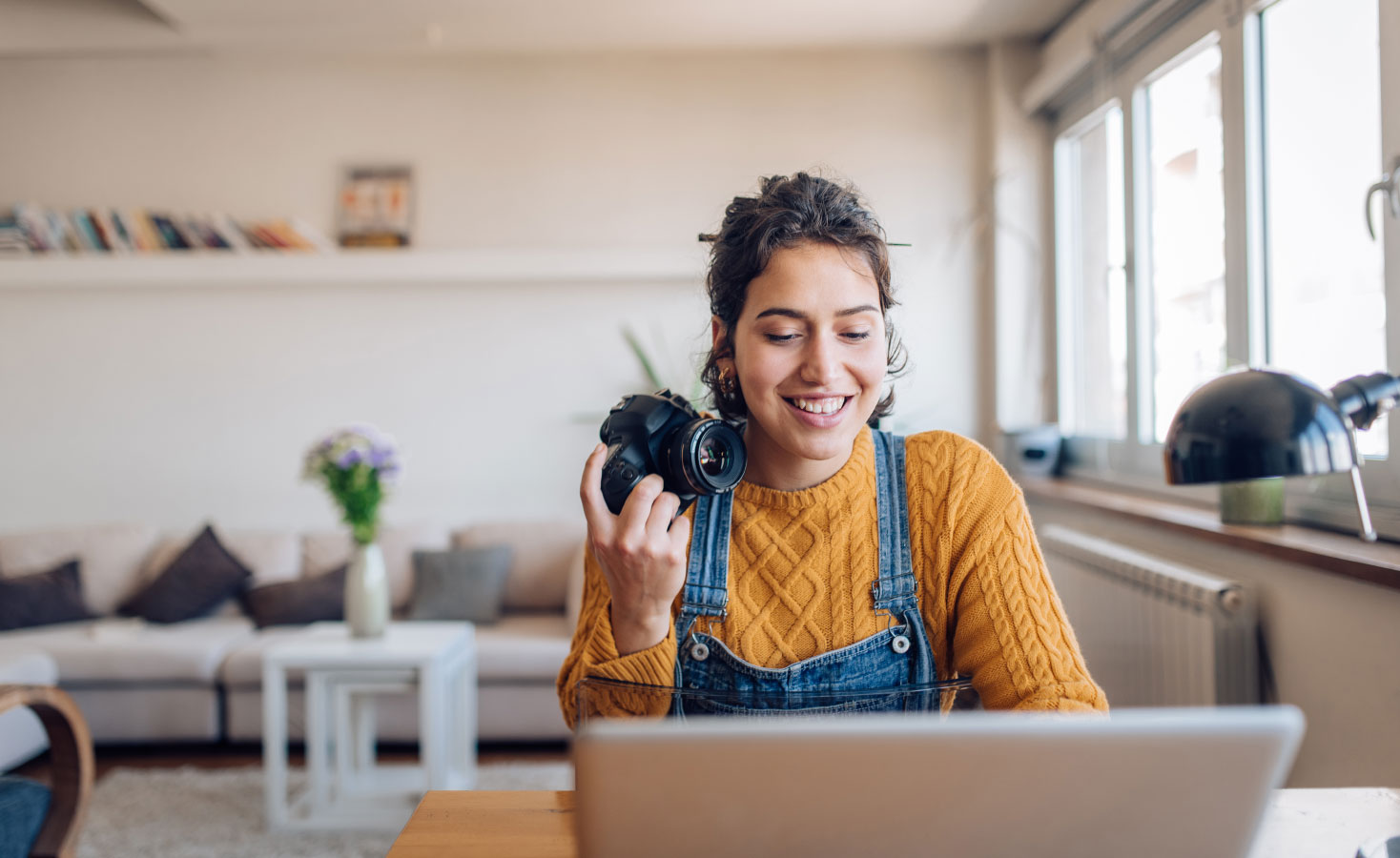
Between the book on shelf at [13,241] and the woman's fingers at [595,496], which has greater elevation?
the book on shelf at [13,241]

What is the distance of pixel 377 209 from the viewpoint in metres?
3.71

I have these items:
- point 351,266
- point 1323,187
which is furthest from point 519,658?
point 1323,187

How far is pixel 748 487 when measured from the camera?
111 cm

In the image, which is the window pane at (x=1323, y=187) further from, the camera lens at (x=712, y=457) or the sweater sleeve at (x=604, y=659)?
the sweater sleeve at (x=604, y=659)

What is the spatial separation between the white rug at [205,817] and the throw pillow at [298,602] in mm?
531

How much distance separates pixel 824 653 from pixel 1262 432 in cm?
51

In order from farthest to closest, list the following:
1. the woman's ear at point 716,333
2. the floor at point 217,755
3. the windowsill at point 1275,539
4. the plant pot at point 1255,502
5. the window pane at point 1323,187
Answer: the floor at point 217,755 < the plant pot at point 1255,502 < the window pane at point 1323,187 < the windowsill at point 1275,539 < the woman's ear at point 716,333

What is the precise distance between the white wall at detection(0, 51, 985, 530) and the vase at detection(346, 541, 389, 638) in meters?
1.14

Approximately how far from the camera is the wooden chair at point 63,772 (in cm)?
167

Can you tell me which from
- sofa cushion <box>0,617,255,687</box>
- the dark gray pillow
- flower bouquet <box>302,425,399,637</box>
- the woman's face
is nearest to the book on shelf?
sofa cushion <box>0,617,255,687</box>

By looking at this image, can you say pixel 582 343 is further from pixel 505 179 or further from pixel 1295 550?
pixel 1295 550

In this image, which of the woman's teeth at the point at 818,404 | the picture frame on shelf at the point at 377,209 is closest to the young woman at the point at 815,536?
the woman's teeth at the point at 818,404

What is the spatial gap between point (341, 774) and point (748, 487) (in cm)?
199

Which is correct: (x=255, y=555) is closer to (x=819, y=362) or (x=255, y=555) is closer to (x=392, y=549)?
(x=392, y=549)
